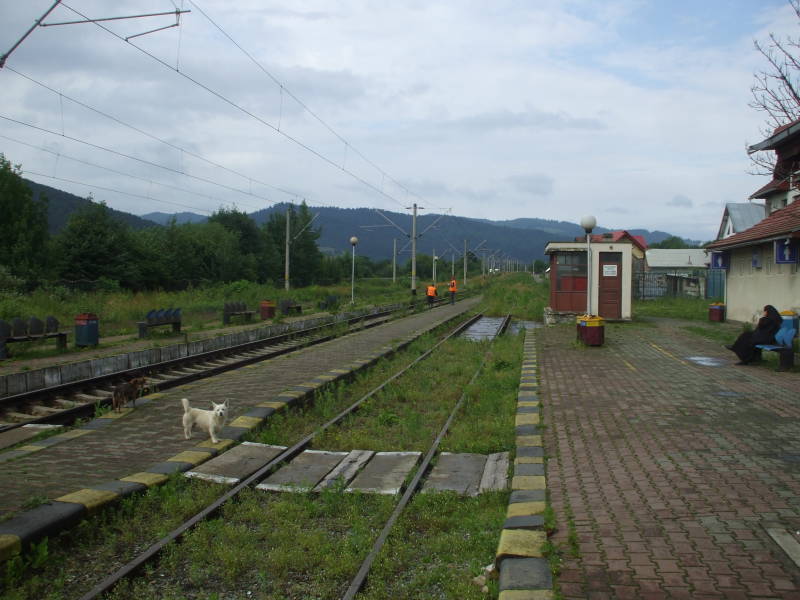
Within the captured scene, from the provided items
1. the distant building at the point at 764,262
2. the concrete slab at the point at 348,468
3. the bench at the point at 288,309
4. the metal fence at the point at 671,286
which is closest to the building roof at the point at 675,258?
the metal fence at the point at 671,286

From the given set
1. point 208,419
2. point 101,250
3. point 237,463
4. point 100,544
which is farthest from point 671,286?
point 100,544

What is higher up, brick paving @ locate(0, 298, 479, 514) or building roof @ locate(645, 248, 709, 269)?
building roof @ locate(645, 248, 709, 269)

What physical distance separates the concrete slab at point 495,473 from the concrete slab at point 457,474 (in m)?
0.06

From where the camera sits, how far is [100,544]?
4875 millimetres

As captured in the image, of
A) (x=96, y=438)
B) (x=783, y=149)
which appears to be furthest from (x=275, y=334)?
(x=783, y=149)

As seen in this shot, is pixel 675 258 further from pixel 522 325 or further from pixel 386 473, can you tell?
pixel 386 473

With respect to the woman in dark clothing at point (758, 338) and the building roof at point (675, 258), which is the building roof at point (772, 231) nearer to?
the woman in dark clothing at point (758, 338)

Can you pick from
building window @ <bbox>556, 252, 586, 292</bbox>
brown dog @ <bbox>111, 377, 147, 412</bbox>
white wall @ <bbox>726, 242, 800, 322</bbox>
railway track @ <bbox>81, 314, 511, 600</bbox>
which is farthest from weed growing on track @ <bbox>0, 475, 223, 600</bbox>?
building window @ <bbox>556, 252, 586, 292</bbox>

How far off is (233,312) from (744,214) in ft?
123

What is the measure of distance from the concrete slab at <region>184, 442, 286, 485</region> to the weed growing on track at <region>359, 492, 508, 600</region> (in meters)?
1.92

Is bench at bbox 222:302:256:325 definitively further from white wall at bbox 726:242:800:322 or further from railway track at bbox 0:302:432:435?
white wall at bbox 726:242:800:322

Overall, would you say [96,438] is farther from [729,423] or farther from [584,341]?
[584,341]

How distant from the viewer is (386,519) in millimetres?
5387

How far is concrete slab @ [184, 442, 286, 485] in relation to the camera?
6.29m
